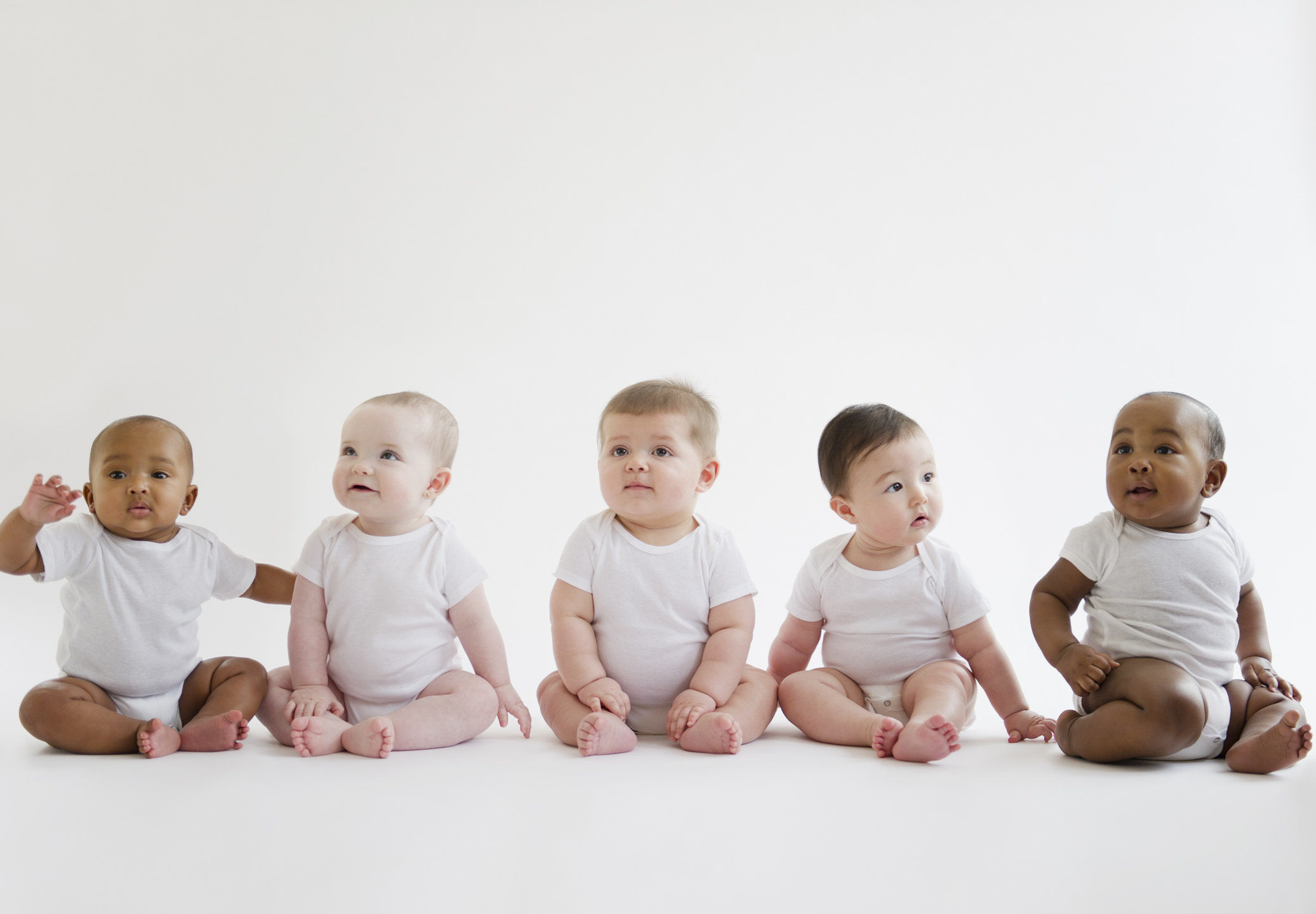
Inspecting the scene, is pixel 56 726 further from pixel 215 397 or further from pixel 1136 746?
pixel 1136 746

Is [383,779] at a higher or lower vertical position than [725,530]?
lower

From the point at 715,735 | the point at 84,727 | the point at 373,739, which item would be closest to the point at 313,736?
the point at 373,739

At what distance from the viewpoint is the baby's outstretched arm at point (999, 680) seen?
8.30 feet

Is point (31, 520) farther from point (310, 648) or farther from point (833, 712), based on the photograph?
point (833, 712)

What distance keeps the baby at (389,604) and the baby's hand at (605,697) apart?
0.50 feet

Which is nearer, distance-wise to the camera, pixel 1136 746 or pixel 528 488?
pixel 1136 746

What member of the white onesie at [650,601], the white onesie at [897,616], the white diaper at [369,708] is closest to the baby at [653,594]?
the white onesie at [650,601]

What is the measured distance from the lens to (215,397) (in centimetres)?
365

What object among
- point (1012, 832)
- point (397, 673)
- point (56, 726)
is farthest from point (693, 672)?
point (56, 726)

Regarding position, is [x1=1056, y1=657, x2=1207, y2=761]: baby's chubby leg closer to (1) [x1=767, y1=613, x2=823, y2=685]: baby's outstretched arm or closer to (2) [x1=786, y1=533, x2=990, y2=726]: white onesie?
(2) [x1=786, y1=533, x2=990, y2=726]: white onesie

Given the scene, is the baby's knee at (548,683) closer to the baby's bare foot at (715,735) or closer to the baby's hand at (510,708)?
the baby's hand at (510,708)

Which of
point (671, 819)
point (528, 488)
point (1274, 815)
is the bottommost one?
point (671, 819)

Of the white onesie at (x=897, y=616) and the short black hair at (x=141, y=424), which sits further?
the white onesie at (x=897, y=616)

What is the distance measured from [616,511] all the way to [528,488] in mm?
1253
